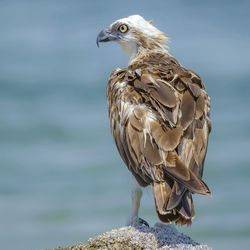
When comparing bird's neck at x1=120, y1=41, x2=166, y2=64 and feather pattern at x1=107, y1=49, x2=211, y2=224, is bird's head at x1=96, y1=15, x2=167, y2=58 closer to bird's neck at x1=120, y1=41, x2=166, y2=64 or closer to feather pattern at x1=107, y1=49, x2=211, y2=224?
bird's neck at x1=120, y1=41, x2=166, y2=64

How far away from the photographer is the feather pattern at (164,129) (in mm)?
14836

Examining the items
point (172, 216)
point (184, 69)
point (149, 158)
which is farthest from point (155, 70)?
point (172, 216)

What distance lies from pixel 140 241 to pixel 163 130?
204 centimetres

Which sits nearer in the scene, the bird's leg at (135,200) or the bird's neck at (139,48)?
the bird's leg at (135,200)

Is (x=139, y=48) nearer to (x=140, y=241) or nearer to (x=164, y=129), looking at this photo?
(x=164, y=129)

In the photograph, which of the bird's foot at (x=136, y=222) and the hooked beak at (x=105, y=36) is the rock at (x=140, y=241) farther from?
the hooked beak at (x=105, y=36)

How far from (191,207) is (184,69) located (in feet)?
11.5

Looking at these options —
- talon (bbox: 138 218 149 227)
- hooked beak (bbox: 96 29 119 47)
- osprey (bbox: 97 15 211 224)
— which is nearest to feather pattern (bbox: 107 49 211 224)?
osprey (bbox: 97 15 211 224)

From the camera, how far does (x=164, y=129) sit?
51.4 ft

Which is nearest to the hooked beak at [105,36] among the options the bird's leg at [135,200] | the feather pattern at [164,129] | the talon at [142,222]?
the feather pattern at [164,129]

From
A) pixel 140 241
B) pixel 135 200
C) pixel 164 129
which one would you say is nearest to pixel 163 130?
pixel 164 129

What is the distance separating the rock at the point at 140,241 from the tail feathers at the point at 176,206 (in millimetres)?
217

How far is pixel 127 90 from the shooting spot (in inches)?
664

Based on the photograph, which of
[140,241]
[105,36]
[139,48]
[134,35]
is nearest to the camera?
[140,241]
